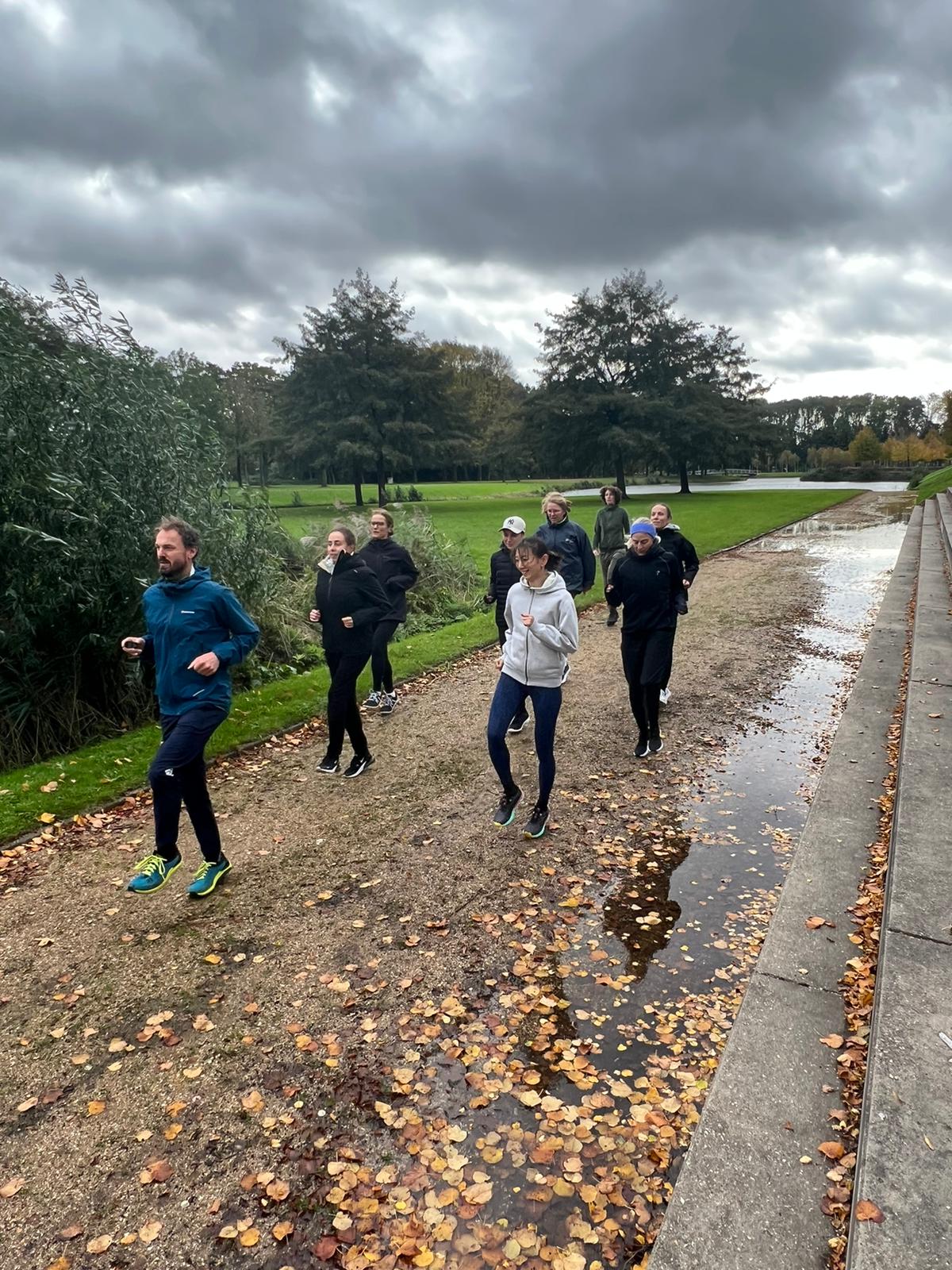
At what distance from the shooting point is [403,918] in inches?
161

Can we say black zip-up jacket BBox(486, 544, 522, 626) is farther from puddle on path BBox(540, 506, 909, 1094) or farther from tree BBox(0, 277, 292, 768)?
tree BBox(0, 277, 292, 768)

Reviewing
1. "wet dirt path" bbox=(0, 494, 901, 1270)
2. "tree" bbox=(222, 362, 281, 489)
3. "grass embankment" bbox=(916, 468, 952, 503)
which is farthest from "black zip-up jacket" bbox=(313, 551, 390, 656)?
"grass embankment" bbox=(916, 468, 952, 503)

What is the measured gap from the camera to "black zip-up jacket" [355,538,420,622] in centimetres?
733

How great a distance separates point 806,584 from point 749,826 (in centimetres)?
1106

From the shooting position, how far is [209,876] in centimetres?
438

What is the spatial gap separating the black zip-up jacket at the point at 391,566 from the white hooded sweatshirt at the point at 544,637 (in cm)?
260

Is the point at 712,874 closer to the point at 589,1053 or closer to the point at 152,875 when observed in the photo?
the point at 589,1053

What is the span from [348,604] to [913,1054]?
14.3 feet

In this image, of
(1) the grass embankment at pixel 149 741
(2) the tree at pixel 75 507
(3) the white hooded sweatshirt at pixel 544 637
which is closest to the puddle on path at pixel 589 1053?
(3) the white hooded sweatshirt at pixel 544 637

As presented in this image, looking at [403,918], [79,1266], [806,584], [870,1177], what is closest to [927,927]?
[870,1177]

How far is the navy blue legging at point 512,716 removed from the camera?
4859 mm

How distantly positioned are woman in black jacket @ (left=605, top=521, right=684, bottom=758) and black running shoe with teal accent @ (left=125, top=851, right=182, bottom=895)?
3772 millimetres

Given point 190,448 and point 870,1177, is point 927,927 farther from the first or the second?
point 190,448

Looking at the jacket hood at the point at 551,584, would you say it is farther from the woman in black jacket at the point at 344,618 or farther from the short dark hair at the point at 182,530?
the short dark hair at the point at 182,530
